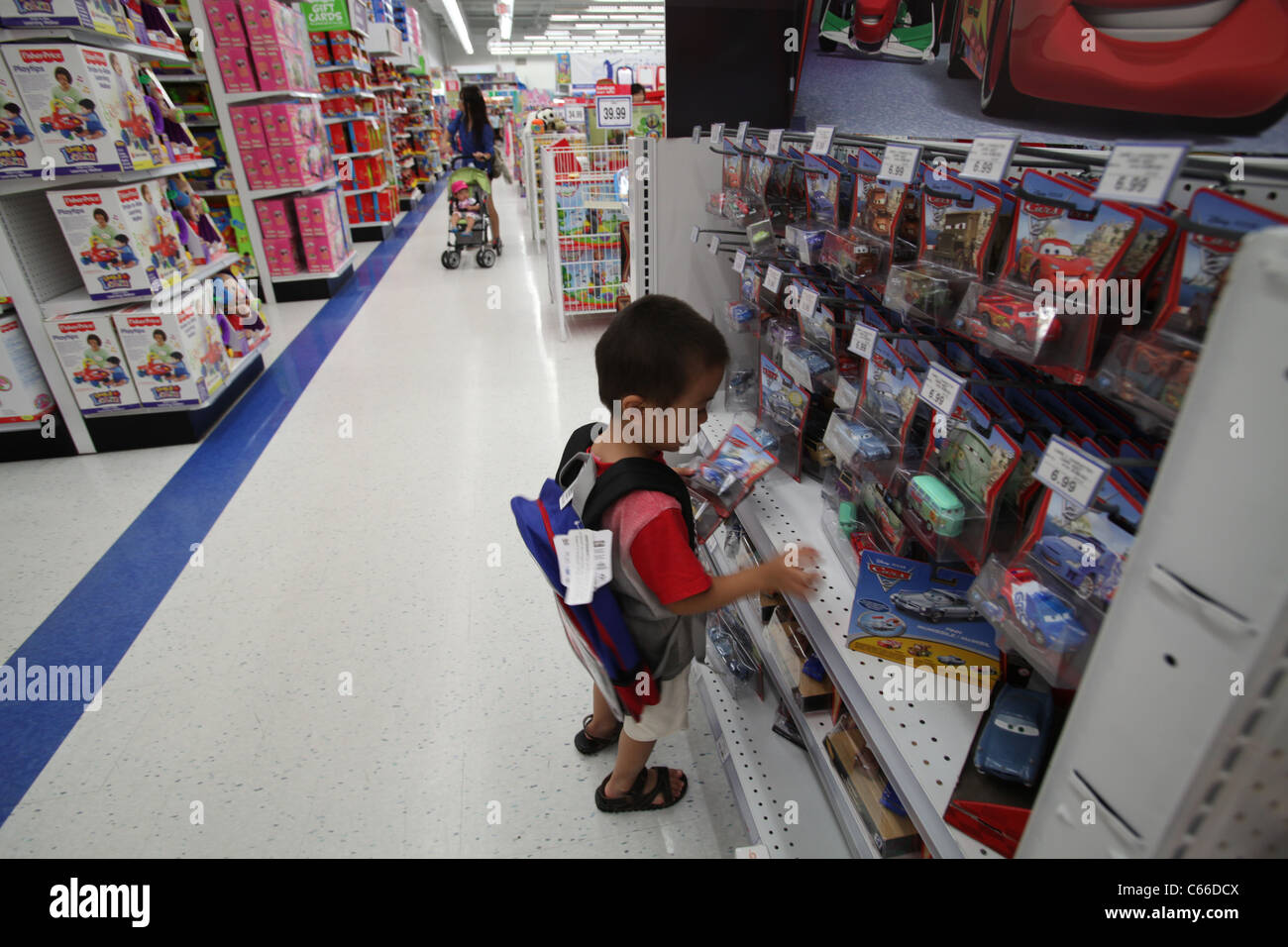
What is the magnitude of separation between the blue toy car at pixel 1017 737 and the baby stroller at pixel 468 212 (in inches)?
292

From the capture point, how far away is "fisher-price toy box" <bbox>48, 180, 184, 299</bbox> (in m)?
3.05

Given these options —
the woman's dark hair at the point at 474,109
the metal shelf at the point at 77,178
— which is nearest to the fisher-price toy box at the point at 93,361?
the metal shelf at the point at 77,178

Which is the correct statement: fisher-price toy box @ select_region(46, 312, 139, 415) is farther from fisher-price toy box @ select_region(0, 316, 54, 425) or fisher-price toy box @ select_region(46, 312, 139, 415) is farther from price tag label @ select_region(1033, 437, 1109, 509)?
price tag label @ select_region(1033, 437, 1109, 509)

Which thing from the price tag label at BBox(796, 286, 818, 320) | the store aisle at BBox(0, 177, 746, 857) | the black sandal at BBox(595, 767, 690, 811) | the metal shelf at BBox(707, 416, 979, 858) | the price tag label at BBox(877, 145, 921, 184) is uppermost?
the price tag label at BBox(877, 145, 921, 184)

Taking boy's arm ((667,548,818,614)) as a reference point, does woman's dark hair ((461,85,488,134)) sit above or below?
above

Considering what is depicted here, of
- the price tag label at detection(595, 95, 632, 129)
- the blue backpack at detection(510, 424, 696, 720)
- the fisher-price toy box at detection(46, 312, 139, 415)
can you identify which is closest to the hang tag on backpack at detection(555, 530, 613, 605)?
the blue backpack at detection(510, 424, 696, 720)

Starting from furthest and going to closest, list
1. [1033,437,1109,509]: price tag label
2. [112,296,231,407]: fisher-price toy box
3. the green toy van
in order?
1. [112,296,231,407]: fisher-price toy box
2. the green toy van
3. [1033,437,1109,509]: price tag label

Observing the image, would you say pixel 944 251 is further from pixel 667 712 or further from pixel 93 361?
pixel 93 361

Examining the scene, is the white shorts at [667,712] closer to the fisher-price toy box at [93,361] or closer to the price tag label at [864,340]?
the price tag label at [864,340]

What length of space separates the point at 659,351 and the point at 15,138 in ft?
11.4

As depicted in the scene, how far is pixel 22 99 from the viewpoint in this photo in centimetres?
282

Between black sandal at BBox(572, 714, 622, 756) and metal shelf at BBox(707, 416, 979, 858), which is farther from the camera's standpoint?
black sandal at BBox(572, 714, 622, 756)

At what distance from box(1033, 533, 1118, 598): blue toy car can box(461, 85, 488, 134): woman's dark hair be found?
7.58m

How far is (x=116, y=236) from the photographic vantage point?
10.3ft
